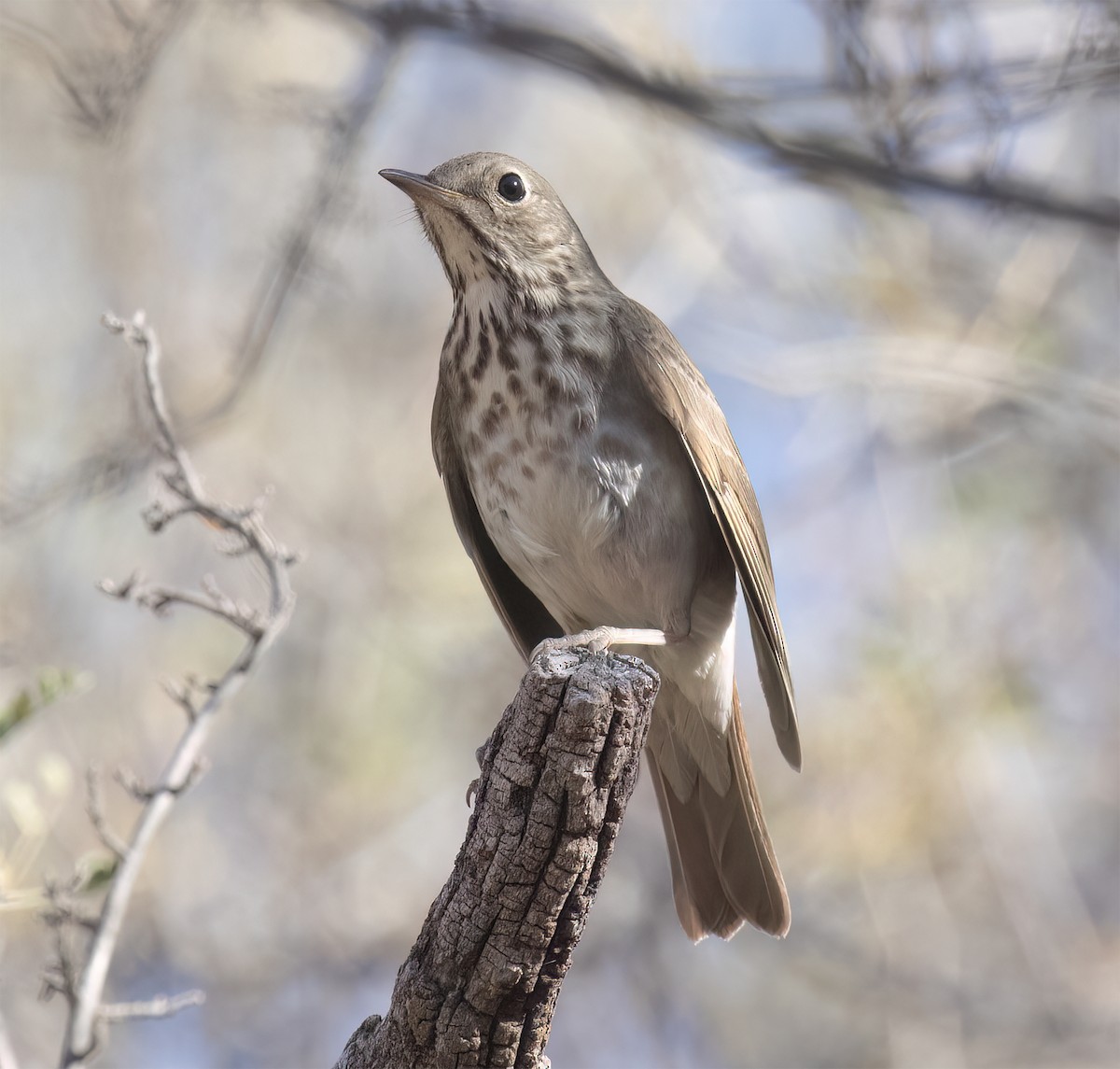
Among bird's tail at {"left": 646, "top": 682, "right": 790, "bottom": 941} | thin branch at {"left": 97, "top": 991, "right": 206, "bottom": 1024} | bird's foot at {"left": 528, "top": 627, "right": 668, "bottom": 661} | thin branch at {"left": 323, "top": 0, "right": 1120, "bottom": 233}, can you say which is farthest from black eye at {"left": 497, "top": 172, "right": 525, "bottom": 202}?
thin branch at {"left": 323, "top": 0, "right": 1120, "bottom": 233}

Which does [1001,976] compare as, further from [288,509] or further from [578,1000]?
[288,509]

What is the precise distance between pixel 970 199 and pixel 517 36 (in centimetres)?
248

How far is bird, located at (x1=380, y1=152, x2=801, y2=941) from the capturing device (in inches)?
→ 143

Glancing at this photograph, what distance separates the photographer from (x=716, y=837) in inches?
152

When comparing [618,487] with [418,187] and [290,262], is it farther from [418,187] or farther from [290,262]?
[290,262]

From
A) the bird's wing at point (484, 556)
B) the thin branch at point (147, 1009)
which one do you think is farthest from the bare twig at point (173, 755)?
the bird's wing at point (484, 556)

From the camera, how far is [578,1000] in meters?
7.66

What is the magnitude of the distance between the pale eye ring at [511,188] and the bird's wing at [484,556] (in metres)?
0.63

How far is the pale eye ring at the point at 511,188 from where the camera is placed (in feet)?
13.2

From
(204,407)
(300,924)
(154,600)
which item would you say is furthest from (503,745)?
(300,924)

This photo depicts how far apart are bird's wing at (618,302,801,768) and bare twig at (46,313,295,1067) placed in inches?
46.6

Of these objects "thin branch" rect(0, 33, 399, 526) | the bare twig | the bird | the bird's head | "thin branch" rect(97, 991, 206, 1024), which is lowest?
"thin branch" rect(97, 991, 206, 1024)

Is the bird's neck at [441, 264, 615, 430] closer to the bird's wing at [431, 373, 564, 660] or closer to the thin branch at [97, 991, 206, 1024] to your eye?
the bird's wing at [431, 373, 564, 660]

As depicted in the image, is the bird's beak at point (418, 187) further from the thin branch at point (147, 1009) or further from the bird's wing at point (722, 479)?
the thin branch at point (147, 1009)
